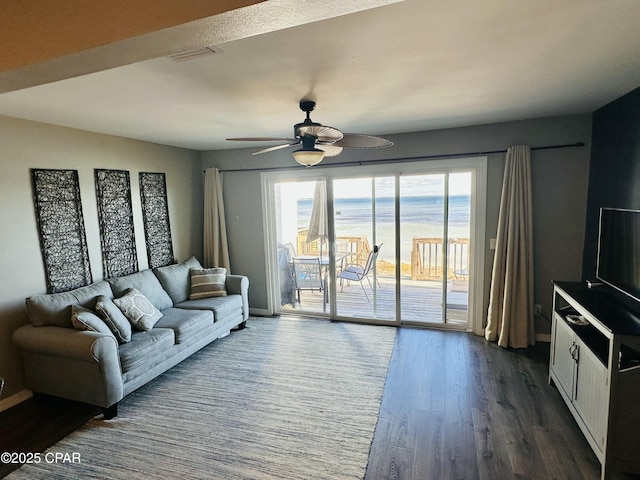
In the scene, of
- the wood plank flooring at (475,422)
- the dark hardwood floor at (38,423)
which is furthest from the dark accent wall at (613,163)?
the dark hardwood floor at (38,423)

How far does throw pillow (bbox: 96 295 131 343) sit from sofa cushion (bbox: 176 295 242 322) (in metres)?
0.93

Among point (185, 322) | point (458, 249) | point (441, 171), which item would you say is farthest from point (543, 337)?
point (185, 322)

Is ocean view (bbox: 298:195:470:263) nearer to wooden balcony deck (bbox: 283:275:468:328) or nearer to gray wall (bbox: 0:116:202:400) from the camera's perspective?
wooden balcony deck (bbox: 283:275:468:328)

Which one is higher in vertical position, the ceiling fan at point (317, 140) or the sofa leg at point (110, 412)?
the ceiling fan at point (317, 140)

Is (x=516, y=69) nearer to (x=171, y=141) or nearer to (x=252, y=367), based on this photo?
(x=252, y=367)

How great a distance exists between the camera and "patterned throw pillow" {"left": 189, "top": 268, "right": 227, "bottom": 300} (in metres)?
4.26

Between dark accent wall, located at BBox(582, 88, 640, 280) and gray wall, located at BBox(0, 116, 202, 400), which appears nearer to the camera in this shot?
dark accent wall, located at BBox(582, 88, 640, 280)

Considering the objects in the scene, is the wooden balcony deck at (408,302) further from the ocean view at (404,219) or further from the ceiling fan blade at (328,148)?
the ceiling fan blade at (328,148)

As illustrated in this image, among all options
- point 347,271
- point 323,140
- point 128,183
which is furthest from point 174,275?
point 323,140

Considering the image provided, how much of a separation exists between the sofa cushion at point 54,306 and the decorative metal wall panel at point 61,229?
10.0 inches

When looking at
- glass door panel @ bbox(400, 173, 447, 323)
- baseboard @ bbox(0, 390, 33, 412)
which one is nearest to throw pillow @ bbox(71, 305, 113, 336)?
baseboard @ bbox(0, 390, 33, 412)

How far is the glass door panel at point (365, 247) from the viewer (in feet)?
14.2

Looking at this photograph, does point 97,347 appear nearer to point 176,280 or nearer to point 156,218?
point 176,280

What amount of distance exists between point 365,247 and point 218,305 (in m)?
1.99
